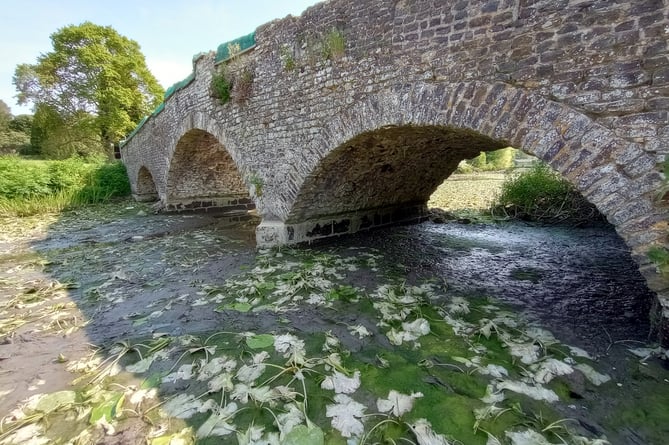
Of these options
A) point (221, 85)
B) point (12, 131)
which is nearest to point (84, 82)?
point (12, 131)

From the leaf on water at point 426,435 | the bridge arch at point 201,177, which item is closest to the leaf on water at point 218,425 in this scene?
the leaf on water at point 426,435

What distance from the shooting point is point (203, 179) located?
37.8ft

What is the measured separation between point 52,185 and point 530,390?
16.0 metres

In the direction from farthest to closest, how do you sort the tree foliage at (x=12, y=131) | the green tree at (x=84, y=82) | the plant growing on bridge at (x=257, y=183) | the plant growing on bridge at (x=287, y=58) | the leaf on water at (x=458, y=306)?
the tree foliage at (x=12, y=131), the green tree at (x=84, y=82), the plant growing on bridge at (x=257, y=183), the plant growing on bridge at (x=287, y=58), the leaf on water at (x=458, y=306)

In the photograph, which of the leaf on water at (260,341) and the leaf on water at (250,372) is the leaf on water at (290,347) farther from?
the leaf on water at (250,372)

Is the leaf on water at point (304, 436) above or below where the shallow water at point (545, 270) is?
below

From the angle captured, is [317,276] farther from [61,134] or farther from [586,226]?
[61,134]

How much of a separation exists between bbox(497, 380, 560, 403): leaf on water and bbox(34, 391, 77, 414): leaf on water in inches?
112

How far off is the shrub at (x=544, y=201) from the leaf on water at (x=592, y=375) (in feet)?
20.4

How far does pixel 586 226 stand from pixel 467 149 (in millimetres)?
3691

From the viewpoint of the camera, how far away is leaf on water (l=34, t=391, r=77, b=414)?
220cm

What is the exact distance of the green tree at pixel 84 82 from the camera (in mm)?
24016

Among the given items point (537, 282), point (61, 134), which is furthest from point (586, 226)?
point (61, 134)

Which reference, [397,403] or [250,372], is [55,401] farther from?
[397,403]
